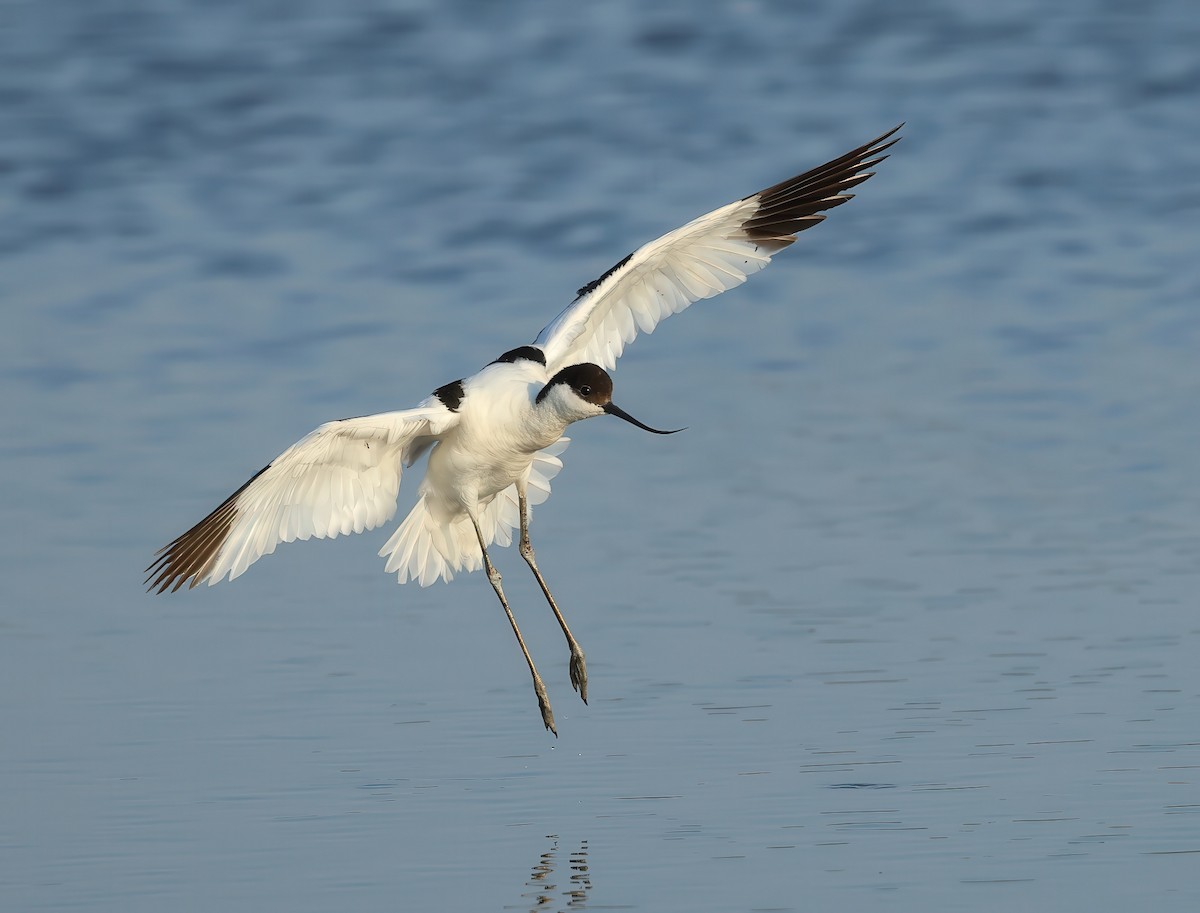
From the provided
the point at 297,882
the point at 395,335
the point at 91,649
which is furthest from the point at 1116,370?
the point at 297,882

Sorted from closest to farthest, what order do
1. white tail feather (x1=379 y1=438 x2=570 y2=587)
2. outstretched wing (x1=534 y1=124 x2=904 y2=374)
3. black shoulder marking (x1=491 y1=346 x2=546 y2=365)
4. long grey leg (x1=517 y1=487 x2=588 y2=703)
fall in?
long grey leg (x1=517 y1=487 x2=588 y2=703)
outstretched wing (x1=534 y1=124 x2=904 y2=374)
black shoulder marking (x1=491 y1=346 x2=546 y2=365)
white tail feather (x1=379 y1=438 x2=570 y2=587)

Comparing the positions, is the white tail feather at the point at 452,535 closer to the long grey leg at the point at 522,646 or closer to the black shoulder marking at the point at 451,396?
the long grey leg at the point at 522,646

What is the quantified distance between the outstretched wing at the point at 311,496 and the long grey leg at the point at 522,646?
19.3 inches

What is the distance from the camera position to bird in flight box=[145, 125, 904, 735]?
841 cm

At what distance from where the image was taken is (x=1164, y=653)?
8.35m

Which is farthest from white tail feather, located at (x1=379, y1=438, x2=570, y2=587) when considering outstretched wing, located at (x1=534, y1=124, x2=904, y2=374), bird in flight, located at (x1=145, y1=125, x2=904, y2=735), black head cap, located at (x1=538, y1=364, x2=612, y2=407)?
black head cap, located at (x1=538, y1=364, x2=612, y2=407)

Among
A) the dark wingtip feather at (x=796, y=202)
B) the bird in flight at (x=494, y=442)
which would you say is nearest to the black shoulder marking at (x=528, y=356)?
the bird in flight at (x=494, y=442)

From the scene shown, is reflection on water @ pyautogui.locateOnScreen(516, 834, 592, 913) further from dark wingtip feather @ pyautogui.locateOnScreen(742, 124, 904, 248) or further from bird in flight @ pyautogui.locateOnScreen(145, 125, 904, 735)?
dark wingtip feather @ pyautogui.locateOnScreen(742, 124, 904, 248)

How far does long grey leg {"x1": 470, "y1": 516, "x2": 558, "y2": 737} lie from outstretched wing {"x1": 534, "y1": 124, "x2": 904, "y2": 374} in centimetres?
87

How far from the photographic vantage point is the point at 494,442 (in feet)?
29.5

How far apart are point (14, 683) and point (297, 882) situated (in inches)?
104

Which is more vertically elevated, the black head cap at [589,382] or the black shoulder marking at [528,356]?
the black shoulder marking at [528,356]

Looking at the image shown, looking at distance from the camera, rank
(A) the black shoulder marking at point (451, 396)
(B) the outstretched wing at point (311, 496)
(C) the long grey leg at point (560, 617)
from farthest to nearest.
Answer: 1. (A) the black shoulder marking at point (451, 396)
2. (C) the long grey leg at point (560, 617)
3. (B) the outstretched wing at point (311, 496)

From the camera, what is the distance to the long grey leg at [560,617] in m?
8.52
